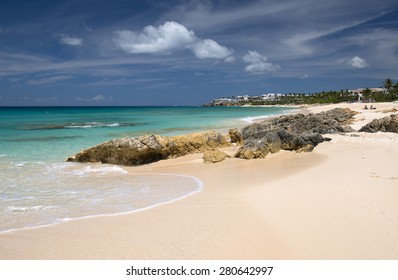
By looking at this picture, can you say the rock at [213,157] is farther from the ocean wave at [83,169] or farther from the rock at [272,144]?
the ocean wave at [83,169]

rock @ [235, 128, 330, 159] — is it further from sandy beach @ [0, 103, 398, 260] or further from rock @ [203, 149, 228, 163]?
sandy beach @ [0, 103, 398, 260]

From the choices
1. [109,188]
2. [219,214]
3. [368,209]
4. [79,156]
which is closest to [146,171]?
[109,188]

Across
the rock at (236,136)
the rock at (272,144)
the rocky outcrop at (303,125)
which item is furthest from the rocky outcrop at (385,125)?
the rock at (236,136)

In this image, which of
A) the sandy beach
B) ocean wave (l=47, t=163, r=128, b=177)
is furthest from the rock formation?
the sandy beach

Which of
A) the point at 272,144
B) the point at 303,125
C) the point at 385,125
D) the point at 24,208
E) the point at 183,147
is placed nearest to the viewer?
the point at 24,208

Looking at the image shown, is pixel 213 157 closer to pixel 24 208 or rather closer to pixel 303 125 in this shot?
pixel 24 208

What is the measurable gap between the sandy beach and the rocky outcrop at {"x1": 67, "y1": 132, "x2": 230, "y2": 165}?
418cm

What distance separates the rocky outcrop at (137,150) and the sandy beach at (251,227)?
4182mm

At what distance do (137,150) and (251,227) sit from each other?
745cm

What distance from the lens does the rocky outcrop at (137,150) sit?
1178 centimetres

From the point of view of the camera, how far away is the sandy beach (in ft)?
13.6

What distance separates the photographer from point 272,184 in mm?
7609

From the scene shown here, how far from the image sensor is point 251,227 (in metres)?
4.92

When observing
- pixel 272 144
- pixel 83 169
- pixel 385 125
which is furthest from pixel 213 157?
pixel 385 125
